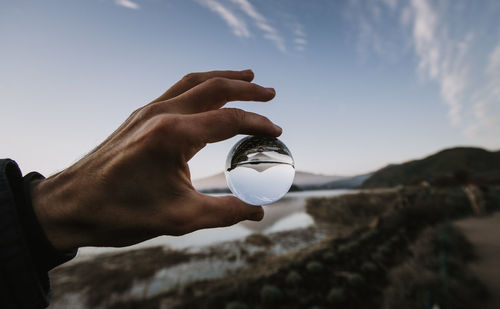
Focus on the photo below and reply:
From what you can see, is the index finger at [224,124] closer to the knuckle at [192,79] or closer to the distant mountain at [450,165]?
the knuckle at [192,79]

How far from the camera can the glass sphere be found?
149cm

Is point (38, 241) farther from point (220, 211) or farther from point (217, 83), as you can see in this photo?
point (217, 83)

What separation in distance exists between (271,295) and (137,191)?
862 cm

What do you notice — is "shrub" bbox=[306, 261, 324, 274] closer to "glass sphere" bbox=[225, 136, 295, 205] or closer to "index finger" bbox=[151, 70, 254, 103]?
"glass sphere" bbox=[225, 136, 295, 205]

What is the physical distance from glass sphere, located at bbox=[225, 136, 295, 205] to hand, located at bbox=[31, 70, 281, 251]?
32 cm

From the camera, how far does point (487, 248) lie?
426 inches

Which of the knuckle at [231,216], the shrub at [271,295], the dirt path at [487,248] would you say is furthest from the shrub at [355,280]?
the knuckle at [231,216]

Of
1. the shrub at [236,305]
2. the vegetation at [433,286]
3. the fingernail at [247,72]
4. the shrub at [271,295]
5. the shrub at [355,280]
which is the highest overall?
the fingernail at [247,72]

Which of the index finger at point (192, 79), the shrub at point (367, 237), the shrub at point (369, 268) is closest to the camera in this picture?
the index finger at point (192, 79)

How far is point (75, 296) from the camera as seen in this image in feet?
31.1

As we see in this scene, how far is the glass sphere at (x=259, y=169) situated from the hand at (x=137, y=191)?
12.8 inches

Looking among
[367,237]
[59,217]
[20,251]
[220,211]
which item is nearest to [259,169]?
[220,211]

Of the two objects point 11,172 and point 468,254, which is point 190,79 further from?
point 468,254

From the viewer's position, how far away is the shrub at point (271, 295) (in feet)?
25.1
